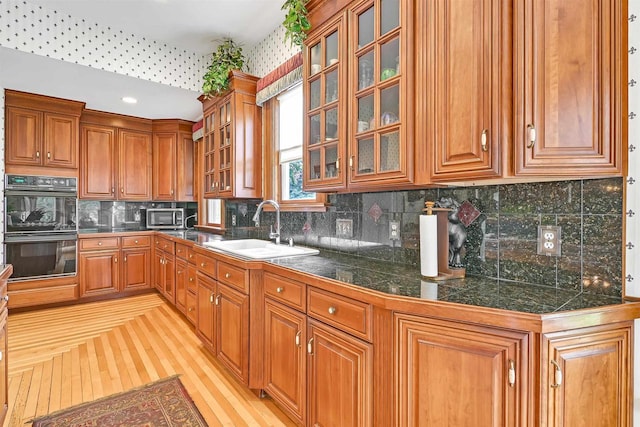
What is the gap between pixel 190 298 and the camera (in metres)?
3.09

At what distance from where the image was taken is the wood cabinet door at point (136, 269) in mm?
4277

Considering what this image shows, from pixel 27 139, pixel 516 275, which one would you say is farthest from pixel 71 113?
pixel 516 275

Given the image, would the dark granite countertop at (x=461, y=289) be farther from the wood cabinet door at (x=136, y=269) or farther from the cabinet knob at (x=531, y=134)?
the wood cabinet door at (x=136, y=269)

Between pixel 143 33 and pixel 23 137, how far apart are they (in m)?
2.01

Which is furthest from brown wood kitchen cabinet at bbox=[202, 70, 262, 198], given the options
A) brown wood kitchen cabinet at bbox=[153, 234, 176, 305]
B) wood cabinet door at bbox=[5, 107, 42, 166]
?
wood cabinet door at bbox=[5, 107, 42, 166]

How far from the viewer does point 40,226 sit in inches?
147

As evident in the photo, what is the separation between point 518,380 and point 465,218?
76cm

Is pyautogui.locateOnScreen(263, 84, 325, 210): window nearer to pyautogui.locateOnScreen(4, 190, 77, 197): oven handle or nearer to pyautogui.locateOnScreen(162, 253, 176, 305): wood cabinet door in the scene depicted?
pyautogui.locateOnScreen(162, 253, 176, 305): wood cabinet door

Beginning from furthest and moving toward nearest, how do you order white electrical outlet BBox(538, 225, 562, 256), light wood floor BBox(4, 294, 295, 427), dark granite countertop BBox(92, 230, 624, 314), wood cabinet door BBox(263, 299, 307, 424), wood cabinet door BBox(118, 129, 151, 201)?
wood cabinet door BBox(118, 129, 151, 201) → light wood floor BBox(4, 294, 295, 427) → wood cabinet door BBox(263, 299, 307, 424) → white electrical outlet BBox(538, 225, 562, 256) → dark granite countertop BBox(92, 230, 624, 314)

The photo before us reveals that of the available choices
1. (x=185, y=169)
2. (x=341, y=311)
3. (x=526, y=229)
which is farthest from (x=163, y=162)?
(x=526, y=229)

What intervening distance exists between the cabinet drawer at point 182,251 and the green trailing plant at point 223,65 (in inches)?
63.8

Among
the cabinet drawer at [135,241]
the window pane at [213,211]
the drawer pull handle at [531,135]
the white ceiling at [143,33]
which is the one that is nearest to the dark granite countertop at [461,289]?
the drawer pull handle at [531,135]

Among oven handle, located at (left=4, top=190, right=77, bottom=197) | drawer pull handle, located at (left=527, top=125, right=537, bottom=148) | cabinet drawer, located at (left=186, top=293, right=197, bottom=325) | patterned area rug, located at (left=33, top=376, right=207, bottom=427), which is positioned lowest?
patterned area rug, located at (left=33, top=376, right=207, bottom=427)

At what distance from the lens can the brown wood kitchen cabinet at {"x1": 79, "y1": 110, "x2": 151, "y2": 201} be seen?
4.31 metres
